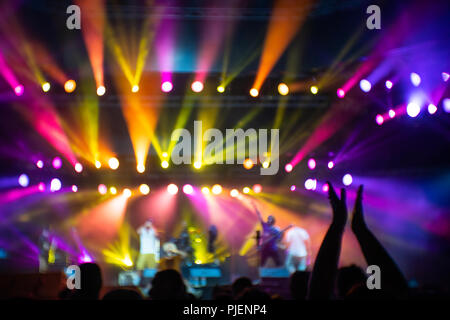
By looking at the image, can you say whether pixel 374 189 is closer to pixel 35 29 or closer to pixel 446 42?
pixel 446 42

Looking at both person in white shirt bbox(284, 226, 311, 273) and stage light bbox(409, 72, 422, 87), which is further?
person in white shirt bbox(284, 226, 311, 273)

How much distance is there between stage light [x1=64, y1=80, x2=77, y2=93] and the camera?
20.5 ft

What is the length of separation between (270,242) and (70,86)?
5421 millimetres

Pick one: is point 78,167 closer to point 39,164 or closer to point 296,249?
point 39,164

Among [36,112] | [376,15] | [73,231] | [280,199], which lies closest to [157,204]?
[73,231]

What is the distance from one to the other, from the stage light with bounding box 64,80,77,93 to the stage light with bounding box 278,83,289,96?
9.26ft

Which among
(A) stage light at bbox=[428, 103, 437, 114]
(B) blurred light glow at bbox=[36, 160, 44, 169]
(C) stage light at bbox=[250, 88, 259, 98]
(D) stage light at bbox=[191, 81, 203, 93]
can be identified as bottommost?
(B) blurred light glow at bbox=[36, 160, 44, 169]

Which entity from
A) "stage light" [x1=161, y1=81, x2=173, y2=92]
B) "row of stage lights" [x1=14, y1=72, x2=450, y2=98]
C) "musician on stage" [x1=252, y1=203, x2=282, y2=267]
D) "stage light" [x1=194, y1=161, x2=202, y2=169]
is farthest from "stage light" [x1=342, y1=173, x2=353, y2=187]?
"stage light" [x1=161, y1=81, x2=173, y2=92]

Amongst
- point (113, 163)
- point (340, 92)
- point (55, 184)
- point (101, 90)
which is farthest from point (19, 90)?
point (340, 92)

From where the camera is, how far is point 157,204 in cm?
1098

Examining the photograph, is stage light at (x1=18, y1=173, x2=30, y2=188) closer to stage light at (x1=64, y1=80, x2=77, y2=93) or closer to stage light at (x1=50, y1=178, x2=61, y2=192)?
stage light at (x1=50, y1=178, x2=61, y2=192)

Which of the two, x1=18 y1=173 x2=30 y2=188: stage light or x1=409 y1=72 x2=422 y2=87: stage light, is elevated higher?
x1=409 y1=72 x2=422 y2=87: stage light

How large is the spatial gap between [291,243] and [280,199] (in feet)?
3.57

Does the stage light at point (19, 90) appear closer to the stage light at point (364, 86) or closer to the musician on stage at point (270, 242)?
the stage light at point (364, 86)
